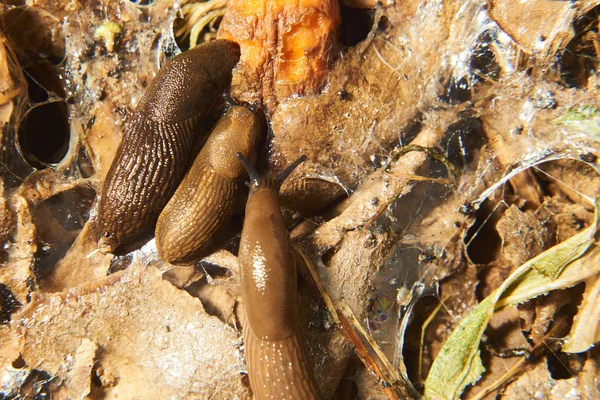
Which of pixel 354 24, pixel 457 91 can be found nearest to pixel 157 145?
pixel 354 24

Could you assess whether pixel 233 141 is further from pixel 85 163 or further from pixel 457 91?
pixel 457 91

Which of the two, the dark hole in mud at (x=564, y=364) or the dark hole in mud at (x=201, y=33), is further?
the dark hole in mud at (x=201, y=33)

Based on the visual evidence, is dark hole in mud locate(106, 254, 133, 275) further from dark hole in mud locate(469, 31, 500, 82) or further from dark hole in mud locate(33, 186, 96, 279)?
dark hole in mud locate(469, 31, 500, 82)

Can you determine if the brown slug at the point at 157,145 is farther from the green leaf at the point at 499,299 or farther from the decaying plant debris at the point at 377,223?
the green leaf at the point at 499,299

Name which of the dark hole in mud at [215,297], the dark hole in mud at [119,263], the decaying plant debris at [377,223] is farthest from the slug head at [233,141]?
the dark hole in mud at [119,263]

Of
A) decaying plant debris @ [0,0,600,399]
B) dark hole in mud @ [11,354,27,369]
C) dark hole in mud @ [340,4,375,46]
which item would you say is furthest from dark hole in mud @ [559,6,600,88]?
dark hole in mud @ [11,354,27,369]

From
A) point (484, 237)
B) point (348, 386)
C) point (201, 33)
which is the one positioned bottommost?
point (348, 386)

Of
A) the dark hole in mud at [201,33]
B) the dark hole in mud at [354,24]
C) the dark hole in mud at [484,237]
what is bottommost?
the dark hole in mud at [484,237]
